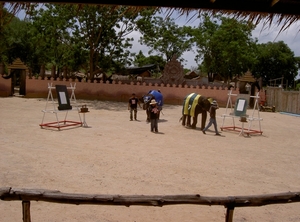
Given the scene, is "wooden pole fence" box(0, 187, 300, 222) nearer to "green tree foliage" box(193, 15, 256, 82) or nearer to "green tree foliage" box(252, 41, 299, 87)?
"green tree foliage" box(193, 15, 256, 82)

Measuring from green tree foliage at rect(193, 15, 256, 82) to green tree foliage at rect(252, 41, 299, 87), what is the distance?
A: 6699 mm

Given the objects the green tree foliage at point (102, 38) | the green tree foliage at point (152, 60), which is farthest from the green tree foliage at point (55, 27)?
the green tree foliage at point (152, 60)

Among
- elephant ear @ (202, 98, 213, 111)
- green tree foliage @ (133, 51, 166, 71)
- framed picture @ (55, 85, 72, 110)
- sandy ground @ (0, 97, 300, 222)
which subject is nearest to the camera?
sandy ground @ (0, 97, 300, 222)

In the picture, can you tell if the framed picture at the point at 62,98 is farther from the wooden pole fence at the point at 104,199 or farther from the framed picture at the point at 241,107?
the wooden pole fence at the point at 104,199

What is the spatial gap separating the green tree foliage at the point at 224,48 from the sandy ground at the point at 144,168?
21.3 m

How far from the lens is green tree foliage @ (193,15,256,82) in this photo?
3111 centimetres

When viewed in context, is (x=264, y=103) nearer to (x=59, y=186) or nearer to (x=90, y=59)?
(x=90, y=59)

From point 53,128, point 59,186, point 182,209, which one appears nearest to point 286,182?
point 182,209

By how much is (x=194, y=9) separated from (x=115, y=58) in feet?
→ 69.7

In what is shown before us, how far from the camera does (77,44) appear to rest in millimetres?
22641

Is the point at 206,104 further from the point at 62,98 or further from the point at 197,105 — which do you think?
the point at 62,98

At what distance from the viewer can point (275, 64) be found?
131ft

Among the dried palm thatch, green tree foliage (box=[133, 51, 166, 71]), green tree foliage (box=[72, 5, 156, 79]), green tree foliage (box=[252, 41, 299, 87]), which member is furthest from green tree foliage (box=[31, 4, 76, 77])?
green tree foliage (box=[252, 41, 299, 87])

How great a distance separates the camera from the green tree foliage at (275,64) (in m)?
39.8
